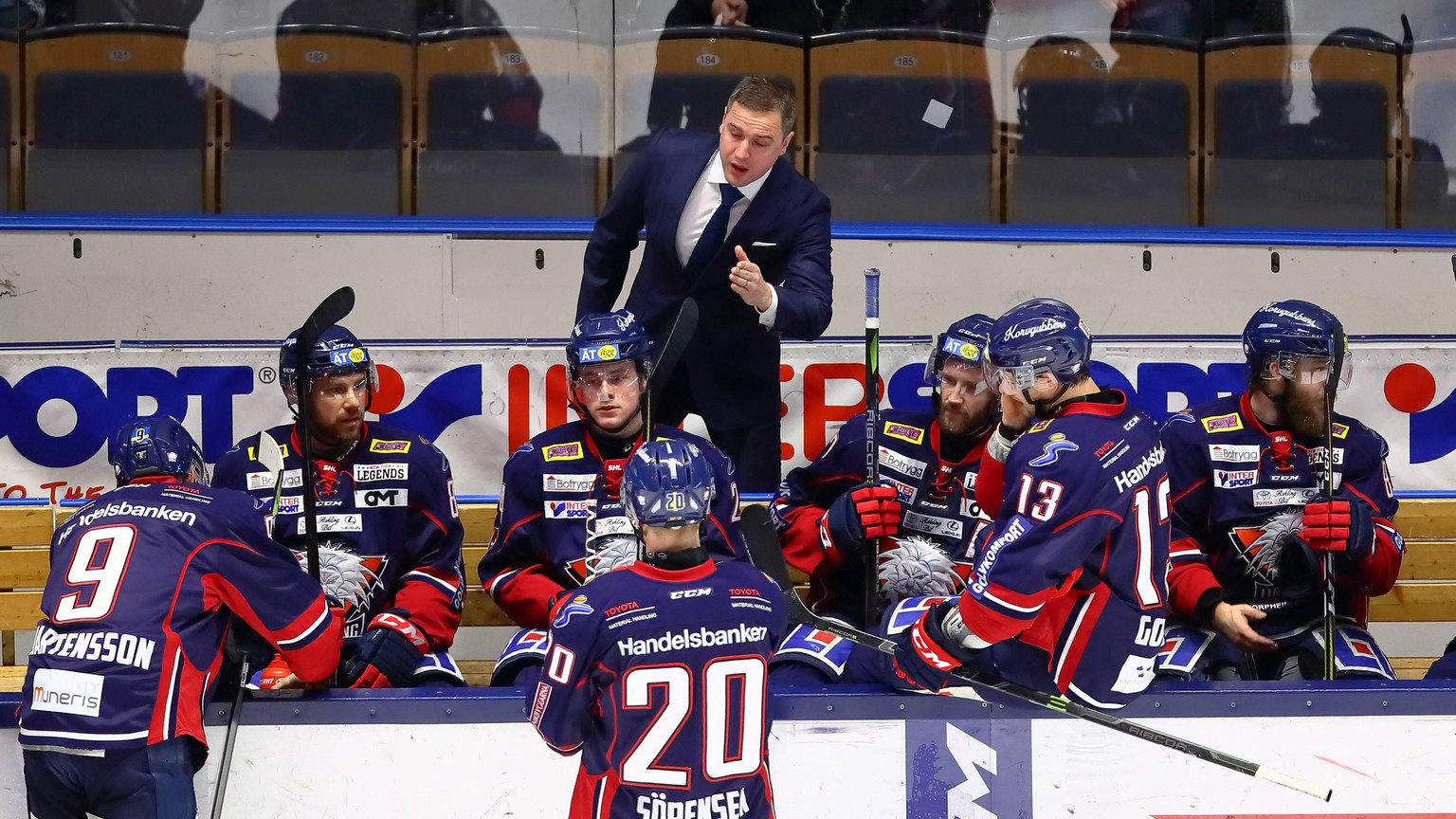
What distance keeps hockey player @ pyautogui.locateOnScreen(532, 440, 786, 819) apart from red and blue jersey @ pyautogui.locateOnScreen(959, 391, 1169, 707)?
1.70 ft

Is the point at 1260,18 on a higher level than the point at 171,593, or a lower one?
higher

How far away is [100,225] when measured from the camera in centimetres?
522

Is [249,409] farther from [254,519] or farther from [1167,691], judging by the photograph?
[1167,691]

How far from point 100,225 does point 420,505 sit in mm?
1920

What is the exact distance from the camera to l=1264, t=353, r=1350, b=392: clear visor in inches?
154

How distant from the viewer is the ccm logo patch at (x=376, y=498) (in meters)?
3.95

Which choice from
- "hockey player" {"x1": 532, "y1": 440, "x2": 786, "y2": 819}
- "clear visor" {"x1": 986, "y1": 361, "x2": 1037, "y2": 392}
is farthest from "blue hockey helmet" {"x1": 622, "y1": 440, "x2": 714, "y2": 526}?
"clear visor" {"x1": 986, "y1": 361, "x2": 1037, "y2": 392}

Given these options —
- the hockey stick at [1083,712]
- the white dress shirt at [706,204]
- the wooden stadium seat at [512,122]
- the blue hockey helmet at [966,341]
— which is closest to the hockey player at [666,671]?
the hockey stick at [1083,712]

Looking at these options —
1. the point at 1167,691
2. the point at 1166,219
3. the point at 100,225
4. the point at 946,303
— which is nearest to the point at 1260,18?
the point at 1166,219

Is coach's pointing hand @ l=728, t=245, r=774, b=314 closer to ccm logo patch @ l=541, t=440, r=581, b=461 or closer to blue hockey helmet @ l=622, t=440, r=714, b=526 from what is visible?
ccm logo patch @ l=541, t=440, r=581, b=461

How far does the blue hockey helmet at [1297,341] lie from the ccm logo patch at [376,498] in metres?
2.05

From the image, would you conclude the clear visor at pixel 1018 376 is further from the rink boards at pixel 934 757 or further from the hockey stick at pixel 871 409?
the rink boards at pixel 934 757

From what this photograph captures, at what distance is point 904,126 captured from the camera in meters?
5.88

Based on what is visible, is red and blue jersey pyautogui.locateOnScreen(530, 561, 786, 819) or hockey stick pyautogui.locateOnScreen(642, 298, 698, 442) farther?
hockey stick pyautogui.locateOnScreen(642, 298, 698, 442)
